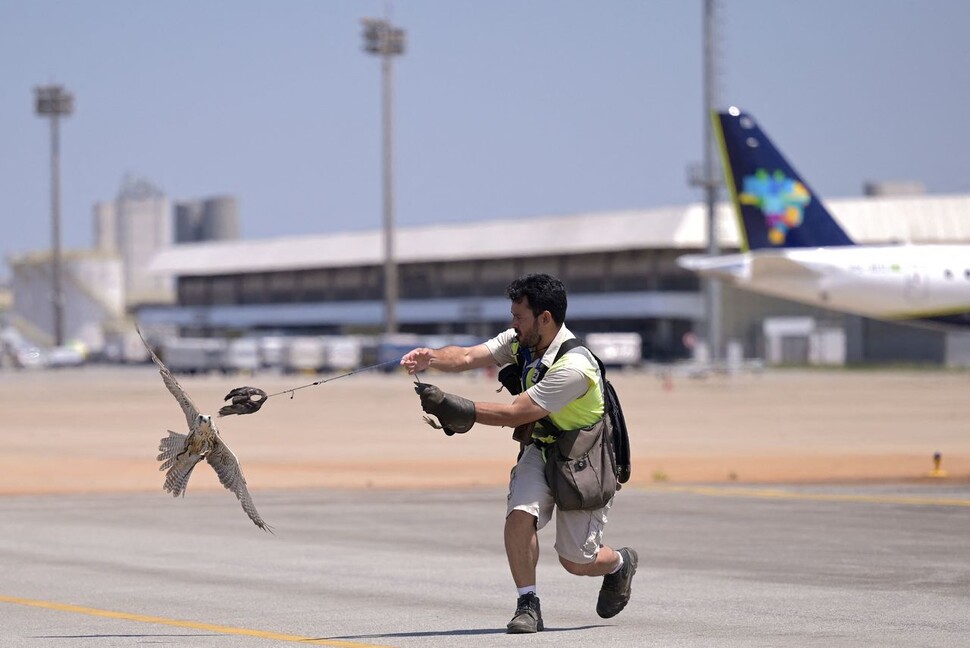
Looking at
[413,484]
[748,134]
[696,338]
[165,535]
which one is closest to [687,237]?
[696,338]

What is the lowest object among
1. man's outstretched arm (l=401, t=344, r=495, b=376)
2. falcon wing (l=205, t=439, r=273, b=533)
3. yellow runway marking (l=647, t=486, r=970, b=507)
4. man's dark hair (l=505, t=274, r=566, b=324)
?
yellow runway marking (l=647, t=486, r=970, b=507)

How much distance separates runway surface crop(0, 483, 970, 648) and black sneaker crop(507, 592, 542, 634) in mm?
120

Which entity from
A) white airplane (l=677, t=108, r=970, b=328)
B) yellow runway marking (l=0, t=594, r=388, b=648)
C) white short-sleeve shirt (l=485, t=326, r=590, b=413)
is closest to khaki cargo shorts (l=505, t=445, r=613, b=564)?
white short-sleeve shirt (l=485, t=326, r=590, b=413)

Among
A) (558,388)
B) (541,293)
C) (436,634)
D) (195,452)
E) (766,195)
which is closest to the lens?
(558,388)

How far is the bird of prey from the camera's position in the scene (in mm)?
9211

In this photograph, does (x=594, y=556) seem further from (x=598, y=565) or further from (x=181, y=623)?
(x=181, y=623)

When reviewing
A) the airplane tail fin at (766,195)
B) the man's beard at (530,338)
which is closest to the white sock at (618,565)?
the man's beard at (530,338)

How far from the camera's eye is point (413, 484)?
2372 centimetres

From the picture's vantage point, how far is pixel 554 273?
408ft

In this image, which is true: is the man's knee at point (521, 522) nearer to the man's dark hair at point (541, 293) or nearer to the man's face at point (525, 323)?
the man's face at point (525, 323)

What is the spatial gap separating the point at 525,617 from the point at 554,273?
115 meters

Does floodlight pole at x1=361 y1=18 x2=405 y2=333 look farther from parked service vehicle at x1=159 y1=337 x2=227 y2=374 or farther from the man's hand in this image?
the man's hand

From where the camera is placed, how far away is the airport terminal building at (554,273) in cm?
10500

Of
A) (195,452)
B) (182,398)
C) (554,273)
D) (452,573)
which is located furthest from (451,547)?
(554,273)
